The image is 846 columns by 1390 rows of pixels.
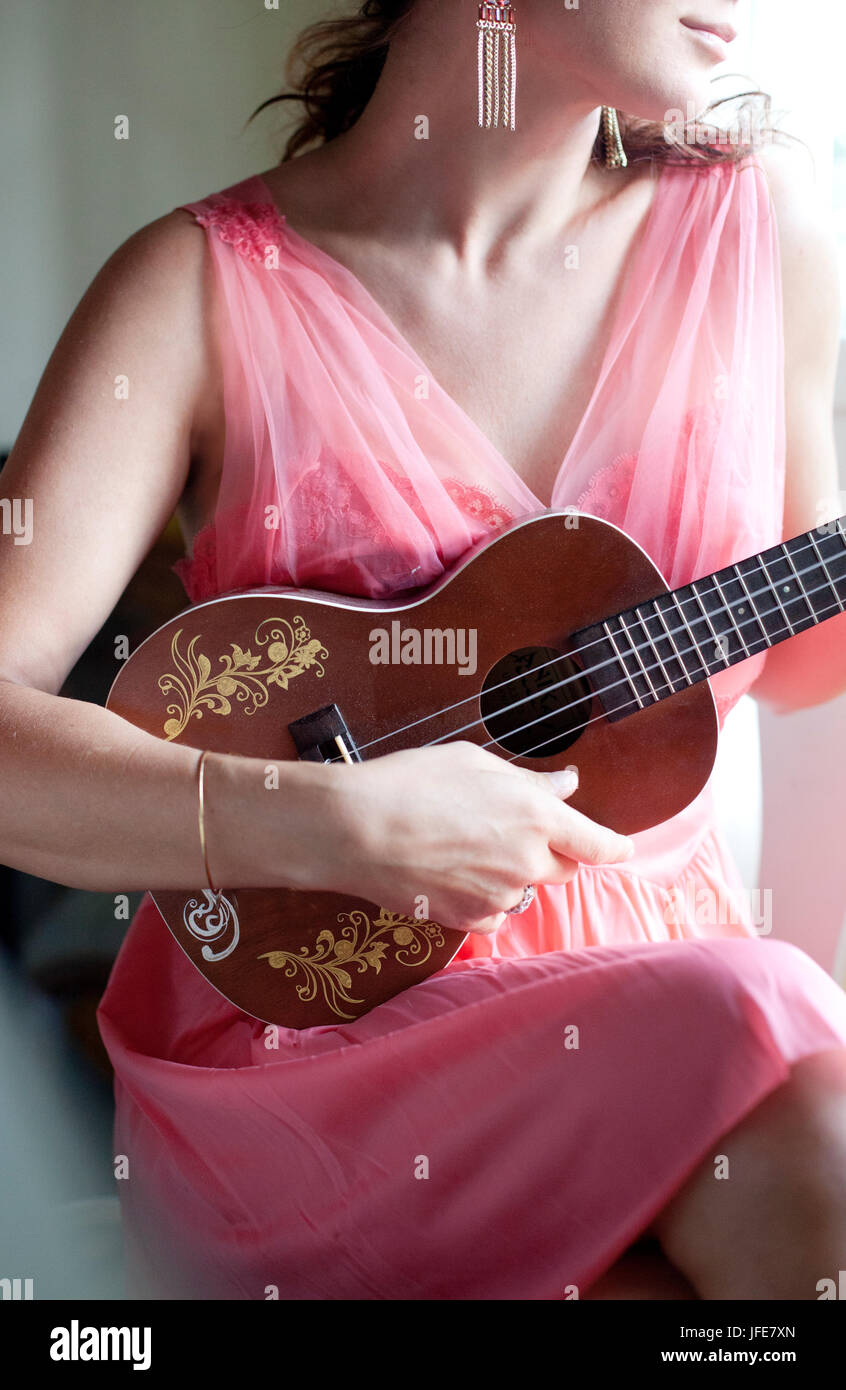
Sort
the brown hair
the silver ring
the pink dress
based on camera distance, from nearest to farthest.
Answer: the pink dress < the silver ring < the brown hair

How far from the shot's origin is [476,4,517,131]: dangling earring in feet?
2.36

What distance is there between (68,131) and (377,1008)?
2.55 feet

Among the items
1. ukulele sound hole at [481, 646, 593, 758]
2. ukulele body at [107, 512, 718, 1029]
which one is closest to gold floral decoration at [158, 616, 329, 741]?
ukulele body at [107, 512, 718, 1029]

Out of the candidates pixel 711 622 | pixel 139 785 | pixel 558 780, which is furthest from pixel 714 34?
pixel 139 785

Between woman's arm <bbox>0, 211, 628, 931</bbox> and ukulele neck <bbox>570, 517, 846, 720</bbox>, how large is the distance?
82 mm

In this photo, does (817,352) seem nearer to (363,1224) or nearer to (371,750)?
(371,750)

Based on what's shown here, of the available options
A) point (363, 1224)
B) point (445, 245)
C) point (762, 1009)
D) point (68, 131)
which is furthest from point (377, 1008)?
point (68, 131)

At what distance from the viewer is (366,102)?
2.72 ft

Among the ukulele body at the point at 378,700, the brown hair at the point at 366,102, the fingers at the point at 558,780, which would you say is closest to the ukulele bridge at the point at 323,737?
the ukulele body at the point at 378,700

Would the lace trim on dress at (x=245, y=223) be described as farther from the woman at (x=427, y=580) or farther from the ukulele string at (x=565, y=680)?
the ukulele string at (x=565, y=680)

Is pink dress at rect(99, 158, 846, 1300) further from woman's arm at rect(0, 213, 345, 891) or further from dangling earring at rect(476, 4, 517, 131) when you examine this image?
dangling earring at rect(476, 4, 517, 131)

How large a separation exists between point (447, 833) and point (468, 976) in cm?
8

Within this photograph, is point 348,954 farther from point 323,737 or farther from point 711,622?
point 711,622

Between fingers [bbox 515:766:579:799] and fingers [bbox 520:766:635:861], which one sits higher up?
fingers [bbox 515:766:579:799]
